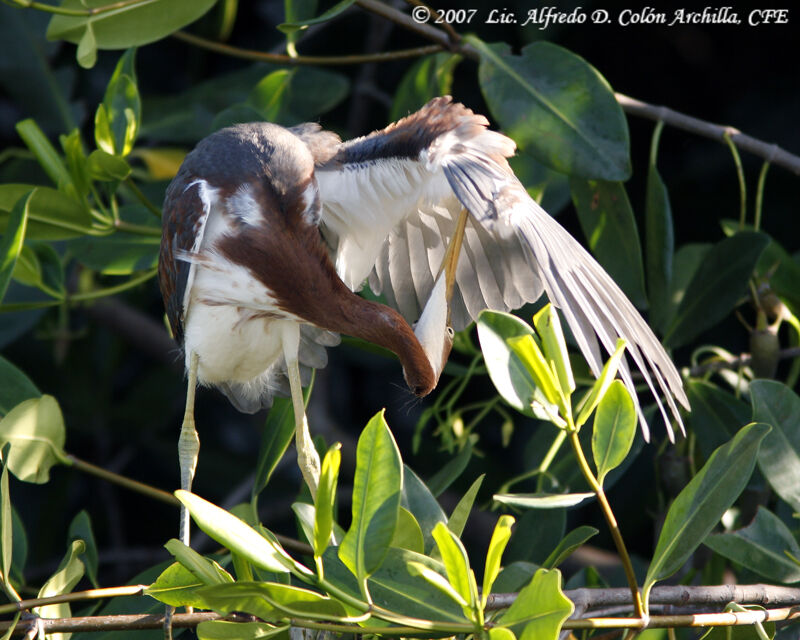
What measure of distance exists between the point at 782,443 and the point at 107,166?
155 cm

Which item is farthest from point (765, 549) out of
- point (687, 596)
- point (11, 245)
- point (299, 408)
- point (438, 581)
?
point (11, 245)

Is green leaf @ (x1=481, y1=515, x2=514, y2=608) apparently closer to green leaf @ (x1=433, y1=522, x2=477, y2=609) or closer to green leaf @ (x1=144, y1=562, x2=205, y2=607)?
green leaf @ (x1=433, y1=522, x2=477, y2=609)

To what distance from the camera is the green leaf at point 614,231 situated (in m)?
2.27

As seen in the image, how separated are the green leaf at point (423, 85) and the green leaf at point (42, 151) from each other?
92 centimetres

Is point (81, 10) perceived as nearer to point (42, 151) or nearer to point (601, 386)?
point (42, 151)

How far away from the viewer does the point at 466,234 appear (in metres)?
2.37

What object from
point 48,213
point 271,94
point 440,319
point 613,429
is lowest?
point 440,319

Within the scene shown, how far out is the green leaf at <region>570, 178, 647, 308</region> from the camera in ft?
7.44

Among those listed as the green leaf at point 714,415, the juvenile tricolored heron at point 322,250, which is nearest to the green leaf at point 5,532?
the juvenile tricolored heron at point 322,250

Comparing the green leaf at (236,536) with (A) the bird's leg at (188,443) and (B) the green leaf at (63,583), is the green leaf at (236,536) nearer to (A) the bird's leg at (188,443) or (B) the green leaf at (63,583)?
(B) the green leaf at (63,583)

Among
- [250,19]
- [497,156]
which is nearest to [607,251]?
[497,156]

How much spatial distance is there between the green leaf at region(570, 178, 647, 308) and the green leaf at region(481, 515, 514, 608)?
46.4 inches

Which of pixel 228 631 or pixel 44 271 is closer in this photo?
pixel 228 631

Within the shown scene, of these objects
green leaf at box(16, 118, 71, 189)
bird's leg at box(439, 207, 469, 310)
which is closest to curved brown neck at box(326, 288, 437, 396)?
bird's leg at box(439, 207, 469, 310)
